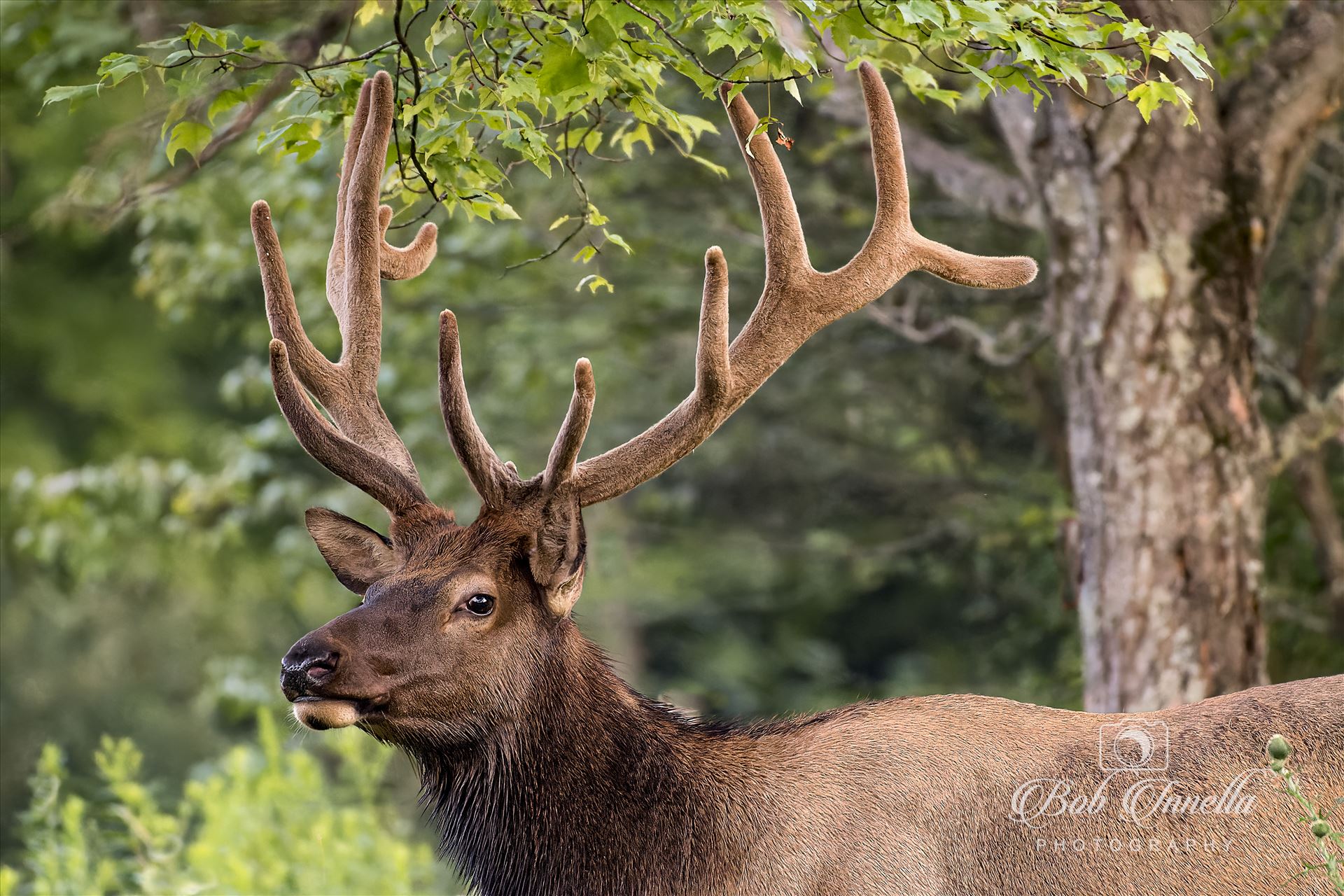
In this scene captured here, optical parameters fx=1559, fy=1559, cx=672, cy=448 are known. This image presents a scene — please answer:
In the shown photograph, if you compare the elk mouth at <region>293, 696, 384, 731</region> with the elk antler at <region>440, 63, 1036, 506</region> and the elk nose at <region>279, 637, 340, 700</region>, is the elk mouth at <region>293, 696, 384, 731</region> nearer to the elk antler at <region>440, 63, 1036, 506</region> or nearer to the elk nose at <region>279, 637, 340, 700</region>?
the elk nose at <region>279, 637, 340, 700</region>

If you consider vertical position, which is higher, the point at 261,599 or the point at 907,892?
the point at 907,892

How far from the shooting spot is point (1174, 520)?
6434mm

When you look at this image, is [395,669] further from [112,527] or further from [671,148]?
[112,527]

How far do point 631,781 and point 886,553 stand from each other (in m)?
8.28

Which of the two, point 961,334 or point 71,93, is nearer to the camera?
point 71,93

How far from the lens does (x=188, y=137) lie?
16.0 feet

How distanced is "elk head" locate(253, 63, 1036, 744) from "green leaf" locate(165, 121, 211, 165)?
1.16ft

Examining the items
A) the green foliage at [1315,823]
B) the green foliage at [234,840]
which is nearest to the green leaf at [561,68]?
the green foliage at [1315,823]

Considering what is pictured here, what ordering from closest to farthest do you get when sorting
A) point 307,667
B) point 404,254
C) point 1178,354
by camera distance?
point 307,667, point 404,254, point 1178,354

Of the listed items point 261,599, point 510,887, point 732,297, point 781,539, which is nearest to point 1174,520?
point 510,887

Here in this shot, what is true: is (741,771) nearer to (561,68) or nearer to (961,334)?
(561,68)

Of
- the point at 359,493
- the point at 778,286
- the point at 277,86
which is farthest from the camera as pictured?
the point at 359,493

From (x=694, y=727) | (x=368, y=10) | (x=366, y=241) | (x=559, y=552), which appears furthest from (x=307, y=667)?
(x=368, y=10)

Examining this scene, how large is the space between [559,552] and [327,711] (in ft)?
2.53
